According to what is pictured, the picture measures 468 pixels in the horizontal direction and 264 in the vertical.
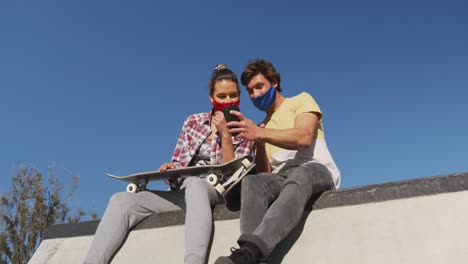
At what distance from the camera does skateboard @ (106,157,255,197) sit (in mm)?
2361

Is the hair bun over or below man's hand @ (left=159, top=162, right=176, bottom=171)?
over

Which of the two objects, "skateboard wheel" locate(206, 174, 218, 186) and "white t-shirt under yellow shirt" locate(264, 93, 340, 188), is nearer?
"skateboard wheel" locate(206, 174, 218, 186)

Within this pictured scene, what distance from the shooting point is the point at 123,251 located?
256 cm

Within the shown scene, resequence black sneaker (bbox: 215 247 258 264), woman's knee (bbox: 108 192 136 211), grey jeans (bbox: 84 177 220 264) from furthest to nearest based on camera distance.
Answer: woman's knee (bbox: 108 192 136 211), grey jeans (bbox: 84 177 220 264), black sneaker (bbox: 215 247 258 264)

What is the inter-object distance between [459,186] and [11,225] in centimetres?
1336

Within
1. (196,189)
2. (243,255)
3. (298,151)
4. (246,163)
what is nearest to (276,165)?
(298,151)

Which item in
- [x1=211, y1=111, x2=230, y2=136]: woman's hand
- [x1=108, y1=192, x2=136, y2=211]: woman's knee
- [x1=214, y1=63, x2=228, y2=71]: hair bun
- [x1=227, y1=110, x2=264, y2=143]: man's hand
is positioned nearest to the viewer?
[x1=227, y1=110, x2=264, y2=143]: man's hand

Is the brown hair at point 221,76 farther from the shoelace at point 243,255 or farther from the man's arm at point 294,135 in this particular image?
the shoelace at point 243,255

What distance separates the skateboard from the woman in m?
0.05

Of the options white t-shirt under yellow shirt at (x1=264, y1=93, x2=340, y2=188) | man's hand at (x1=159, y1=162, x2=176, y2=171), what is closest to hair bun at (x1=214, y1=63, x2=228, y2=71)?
white t-shirt under yellow shirt at (x1=264, y1=93, x2=340, y2=188)

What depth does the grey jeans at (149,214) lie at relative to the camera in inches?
80.5

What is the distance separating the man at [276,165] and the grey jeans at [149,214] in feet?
0.81

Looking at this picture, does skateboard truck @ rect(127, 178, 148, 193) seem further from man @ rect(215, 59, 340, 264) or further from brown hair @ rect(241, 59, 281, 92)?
brown hair @ rect(241, 59, 281, 92)

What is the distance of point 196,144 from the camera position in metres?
2.90
